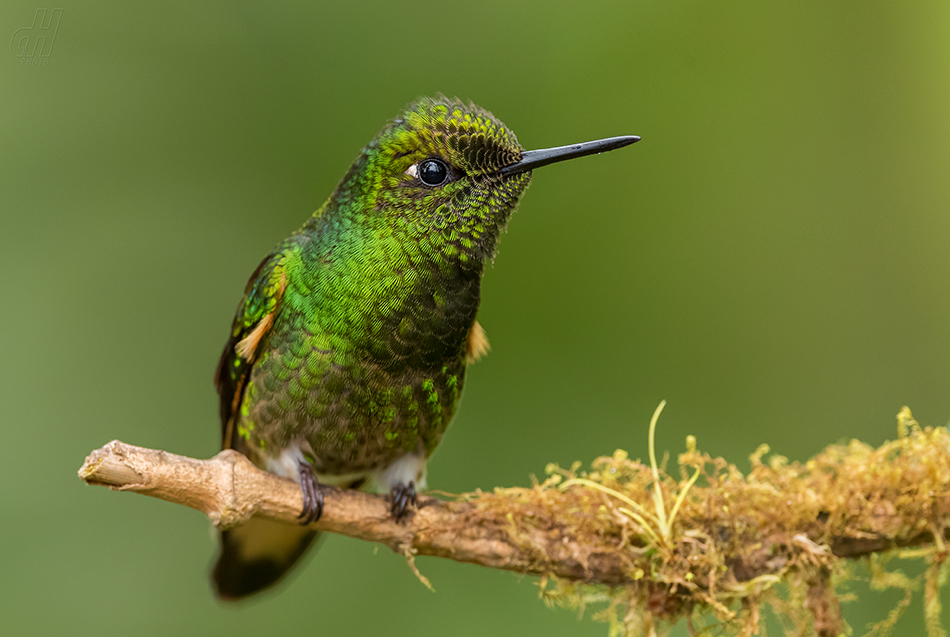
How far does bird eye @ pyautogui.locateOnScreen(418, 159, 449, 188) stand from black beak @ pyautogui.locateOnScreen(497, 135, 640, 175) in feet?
0.60

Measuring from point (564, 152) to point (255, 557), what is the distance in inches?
83.0

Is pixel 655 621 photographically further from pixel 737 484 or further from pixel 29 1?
pixel 29 1

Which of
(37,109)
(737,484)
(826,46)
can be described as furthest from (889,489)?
(37,109)

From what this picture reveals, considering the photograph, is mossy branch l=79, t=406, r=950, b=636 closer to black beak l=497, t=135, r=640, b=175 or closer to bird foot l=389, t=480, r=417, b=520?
bird foot l=389, t=480, r=417, b=520

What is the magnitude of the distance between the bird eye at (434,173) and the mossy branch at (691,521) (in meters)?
1.03

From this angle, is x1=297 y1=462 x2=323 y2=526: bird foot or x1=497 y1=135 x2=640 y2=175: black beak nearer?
x1=497 y1=135 x2=640 y2=175: black beak

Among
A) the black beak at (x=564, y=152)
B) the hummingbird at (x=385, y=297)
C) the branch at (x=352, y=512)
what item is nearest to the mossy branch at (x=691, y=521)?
the branch at (x=352, y=512)

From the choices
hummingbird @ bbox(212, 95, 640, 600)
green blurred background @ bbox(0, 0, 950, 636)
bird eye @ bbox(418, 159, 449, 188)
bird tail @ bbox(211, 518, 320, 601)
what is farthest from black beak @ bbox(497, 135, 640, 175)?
green blurred background @ bbox(0, 0, 950, 636)

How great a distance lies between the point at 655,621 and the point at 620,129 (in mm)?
3106

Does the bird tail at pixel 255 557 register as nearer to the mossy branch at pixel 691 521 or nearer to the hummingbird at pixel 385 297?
the hummingbird at pixel 385 297

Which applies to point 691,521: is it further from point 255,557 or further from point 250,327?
point 255,557

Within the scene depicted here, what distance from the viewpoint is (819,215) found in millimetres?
5168

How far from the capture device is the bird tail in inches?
136

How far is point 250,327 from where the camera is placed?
10.0 ft
